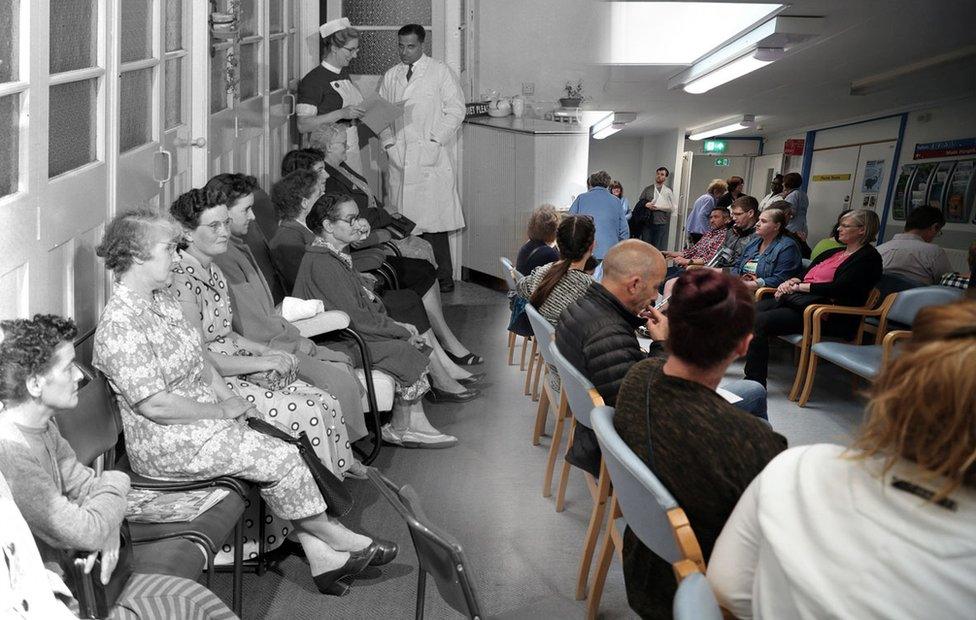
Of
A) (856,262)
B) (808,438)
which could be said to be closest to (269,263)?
(808,438)

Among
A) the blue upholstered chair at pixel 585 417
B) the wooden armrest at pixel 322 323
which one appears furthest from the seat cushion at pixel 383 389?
the blue upholstered chair at pixel 585 417

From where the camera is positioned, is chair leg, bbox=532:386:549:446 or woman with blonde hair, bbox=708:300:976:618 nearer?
woman with blonde hair, bbox=708:300:976:618

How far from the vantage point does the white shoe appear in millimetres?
4441

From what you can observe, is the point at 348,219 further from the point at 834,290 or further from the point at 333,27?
the point at 834,290

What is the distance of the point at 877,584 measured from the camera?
3.97 feet

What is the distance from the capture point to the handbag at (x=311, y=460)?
2939mm

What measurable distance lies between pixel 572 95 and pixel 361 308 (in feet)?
19.4

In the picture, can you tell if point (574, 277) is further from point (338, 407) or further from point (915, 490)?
point (915, 490)

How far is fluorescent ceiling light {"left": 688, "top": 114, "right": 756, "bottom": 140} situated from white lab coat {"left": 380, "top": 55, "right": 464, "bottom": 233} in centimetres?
876

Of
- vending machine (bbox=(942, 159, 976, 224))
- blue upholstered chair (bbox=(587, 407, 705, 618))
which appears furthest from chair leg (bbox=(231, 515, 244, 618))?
vending machine (bbox=(942, 159, 976, 224))

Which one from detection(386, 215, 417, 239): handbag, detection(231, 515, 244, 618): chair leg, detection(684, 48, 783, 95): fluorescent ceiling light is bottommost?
detection(231, 515, 244, 618): chair leg

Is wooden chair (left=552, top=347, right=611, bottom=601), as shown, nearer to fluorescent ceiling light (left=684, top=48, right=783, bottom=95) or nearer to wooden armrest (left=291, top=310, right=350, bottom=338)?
wooden armrest (left=291, top=310, right=350, bottom=338)

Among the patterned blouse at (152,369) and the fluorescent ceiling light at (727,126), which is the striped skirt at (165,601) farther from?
the fluorescent ceiling light at (727,126)

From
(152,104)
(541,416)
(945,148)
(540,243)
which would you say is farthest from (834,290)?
(945,148)
